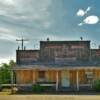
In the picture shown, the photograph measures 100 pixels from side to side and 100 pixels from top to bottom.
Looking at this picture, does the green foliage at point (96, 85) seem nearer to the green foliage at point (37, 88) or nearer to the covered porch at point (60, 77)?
the covered porch at point (60, 77)

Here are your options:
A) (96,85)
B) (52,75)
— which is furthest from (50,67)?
(96,85)

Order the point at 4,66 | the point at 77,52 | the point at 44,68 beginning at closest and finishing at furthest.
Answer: the point at 44,68 → the point at 77,52 → the point at 4,66

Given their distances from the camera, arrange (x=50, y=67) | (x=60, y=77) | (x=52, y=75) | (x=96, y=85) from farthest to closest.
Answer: (x=60, y=77), (x=52, y=75), (x=50, y=67), (x=96, y=85)

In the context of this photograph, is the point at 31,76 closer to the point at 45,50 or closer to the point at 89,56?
the point at 45,50

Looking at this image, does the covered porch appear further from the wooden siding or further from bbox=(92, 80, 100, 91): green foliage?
bbox=(92, 80, 100, 91): green foliage

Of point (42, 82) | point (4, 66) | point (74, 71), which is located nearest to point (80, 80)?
→ point (74, 71)

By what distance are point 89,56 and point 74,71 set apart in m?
2.87

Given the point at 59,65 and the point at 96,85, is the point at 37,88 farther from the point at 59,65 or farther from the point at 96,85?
the point at 96,85

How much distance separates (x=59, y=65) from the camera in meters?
40.7

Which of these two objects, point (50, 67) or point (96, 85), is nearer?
point (96, 85)

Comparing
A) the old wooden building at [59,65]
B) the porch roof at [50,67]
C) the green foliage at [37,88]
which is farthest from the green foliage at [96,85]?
the green foliage at [37,88]

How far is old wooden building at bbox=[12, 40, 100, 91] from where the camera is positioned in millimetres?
39688

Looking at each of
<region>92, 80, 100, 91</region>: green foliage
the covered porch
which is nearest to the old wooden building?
the covered porch

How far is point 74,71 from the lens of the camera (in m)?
40.3
